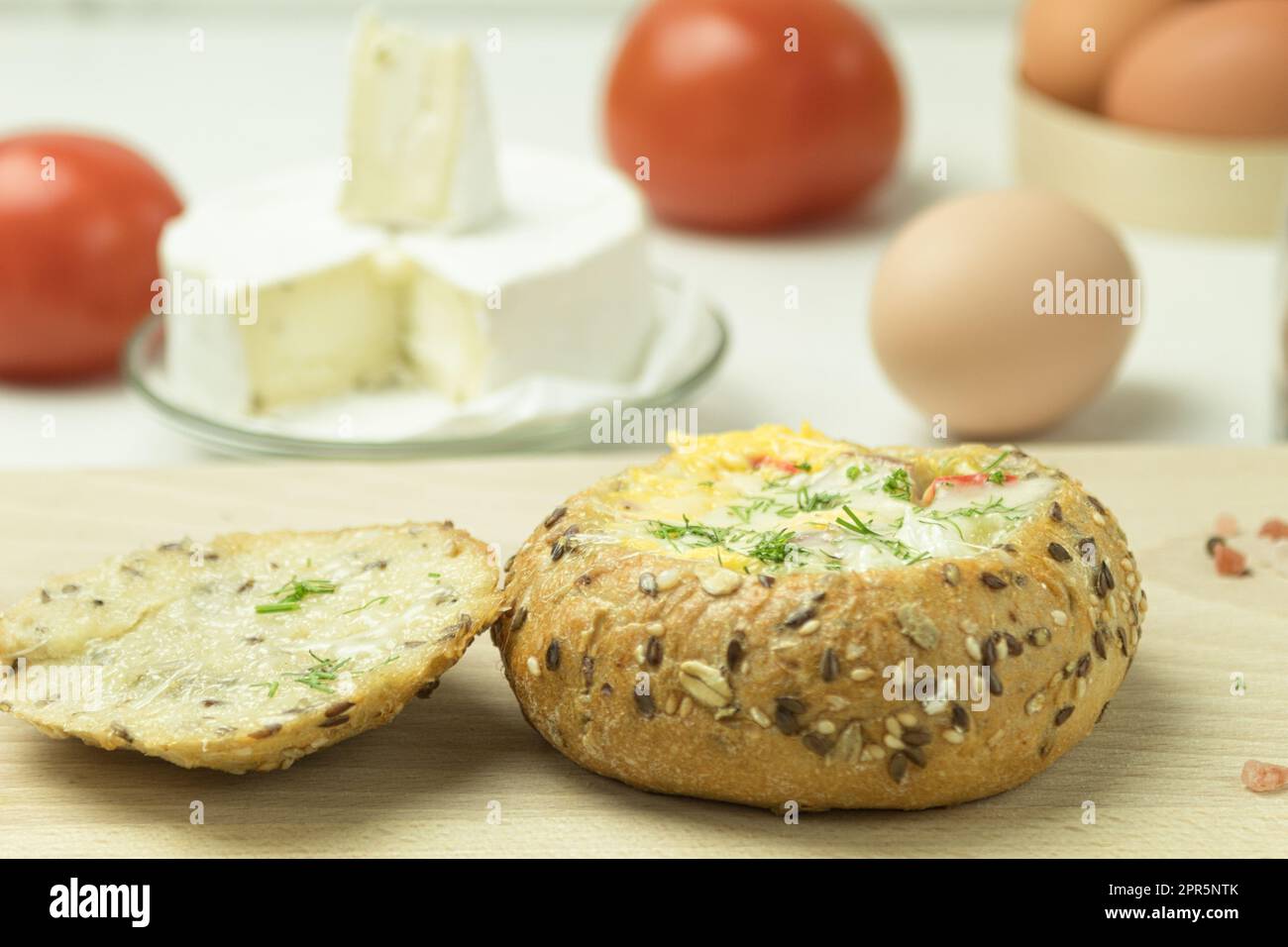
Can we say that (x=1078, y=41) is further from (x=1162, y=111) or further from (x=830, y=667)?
(x=830, y=667)

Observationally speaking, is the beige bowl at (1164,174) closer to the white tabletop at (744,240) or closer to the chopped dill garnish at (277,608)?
the white tabletop at (744,240)

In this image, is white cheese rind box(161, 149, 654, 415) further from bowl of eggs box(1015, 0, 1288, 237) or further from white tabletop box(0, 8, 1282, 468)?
bowl of eggs box(1015, 0, 1288, 237)

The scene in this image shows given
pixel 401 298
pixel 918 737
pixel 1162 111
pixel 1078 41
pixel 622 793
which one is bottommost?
pixel 622 793

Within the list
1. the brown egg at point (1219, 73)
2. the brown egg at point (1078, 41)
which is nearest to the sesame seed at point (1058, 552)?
the brown egg at point (1219, 73)

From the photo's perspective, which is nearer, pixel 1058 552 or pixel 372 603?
pixel 1058 552

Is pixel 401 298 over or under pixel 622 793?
over

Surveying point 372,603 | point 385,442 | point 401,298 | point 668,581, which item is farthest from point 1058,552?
point 401,298
